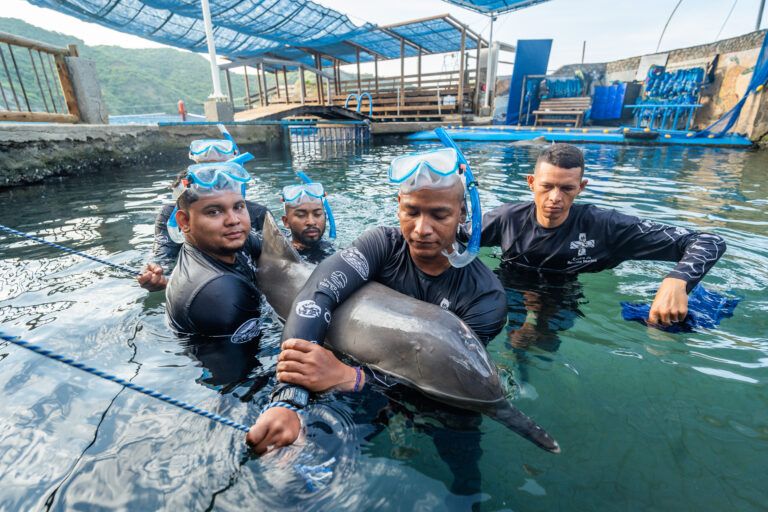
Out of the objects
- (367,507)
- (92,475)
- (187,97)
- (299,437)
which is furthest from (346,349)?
(187,97)

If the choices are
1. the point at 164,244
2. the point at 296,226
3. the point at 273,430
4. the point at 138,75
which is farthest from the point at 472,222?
the point at 138,75

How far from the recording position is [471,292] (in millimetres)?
2566

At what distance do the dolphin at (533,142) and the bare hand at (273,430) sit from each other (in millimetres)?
16658

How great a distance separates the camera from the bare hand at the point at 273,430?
172 centimetres

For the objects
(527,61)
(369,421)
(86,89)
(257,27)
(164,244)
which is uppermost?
(257,27)

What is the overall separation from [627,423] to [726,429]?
1.80 feet

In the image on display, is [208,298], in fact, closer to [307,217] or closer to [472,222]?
[472,222]

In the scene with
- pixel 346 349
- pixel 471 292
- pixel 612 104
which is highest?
pixel 612 104

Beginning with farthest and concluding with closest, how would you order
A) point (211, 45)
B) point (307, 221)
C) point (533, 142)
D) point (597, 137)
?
point (533, 142)
point (597, 137)
point (211, 45)
point (307, 221)

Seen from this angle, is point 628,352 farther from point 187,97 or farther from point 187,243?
point 187,97

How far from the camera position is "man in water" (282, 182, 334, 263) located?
16.4ft

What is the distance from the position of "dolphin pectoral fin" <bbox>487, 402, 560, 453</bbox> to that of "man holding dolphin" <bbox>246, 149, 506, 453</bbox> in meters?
0.49

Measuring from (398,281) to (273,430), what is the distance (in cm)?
131

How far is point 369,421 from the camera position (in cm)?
233
